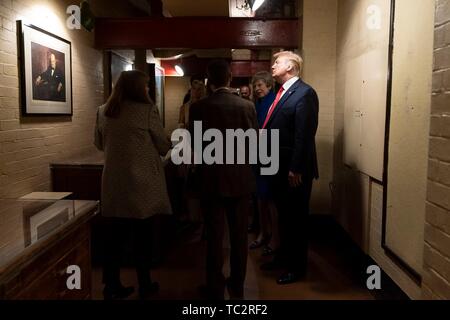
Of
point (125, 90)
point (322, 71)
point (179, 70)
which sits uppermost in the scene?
point (179, 70)

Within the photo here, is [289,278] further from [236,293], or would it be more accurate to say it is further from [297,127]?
[297,127]

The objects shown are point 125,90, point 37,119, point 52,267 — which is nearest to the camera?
point 52,267

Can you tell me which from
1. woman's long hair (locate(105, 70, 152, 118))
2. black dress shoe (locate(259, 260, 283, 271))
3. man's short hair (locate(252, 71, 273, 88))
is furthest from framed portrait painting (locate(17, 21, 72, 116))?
black dress shoe (locate(259, 260, 283, 271))

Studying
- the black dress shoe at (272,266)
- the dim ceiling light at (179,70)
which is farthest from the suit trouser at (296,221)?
the dim ceiling light at (179,70)

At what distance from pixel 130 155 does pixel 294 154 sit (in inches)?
41.8

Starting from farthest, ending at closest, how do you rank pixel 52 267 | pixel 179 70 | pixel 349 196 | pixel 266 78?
pixel 179 70 → pixel 266 78 → pixel 349 196 → pixel 52 267

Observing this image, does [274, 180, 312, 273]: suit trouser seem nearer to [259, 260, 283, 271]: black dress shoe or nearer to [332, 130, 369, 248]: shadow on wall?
[259, 260, 283, 271]: black dress shoe

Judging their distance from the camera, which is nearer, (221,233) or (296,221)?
(221,233)

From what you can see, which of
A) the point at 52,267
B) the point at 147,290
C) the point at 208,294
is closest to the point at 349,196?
the point at 208,294

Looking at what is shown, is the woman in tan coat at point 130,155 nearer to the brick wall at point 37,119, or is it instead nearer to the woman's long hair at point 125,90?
the woman's long hair at point 125,90

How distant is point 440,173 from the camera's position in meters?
1.43

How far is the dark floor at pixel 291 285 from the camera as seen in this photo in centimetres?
266

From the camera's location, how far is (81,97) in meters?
3.94

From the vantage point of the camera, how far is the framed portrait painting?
2.82 metres
